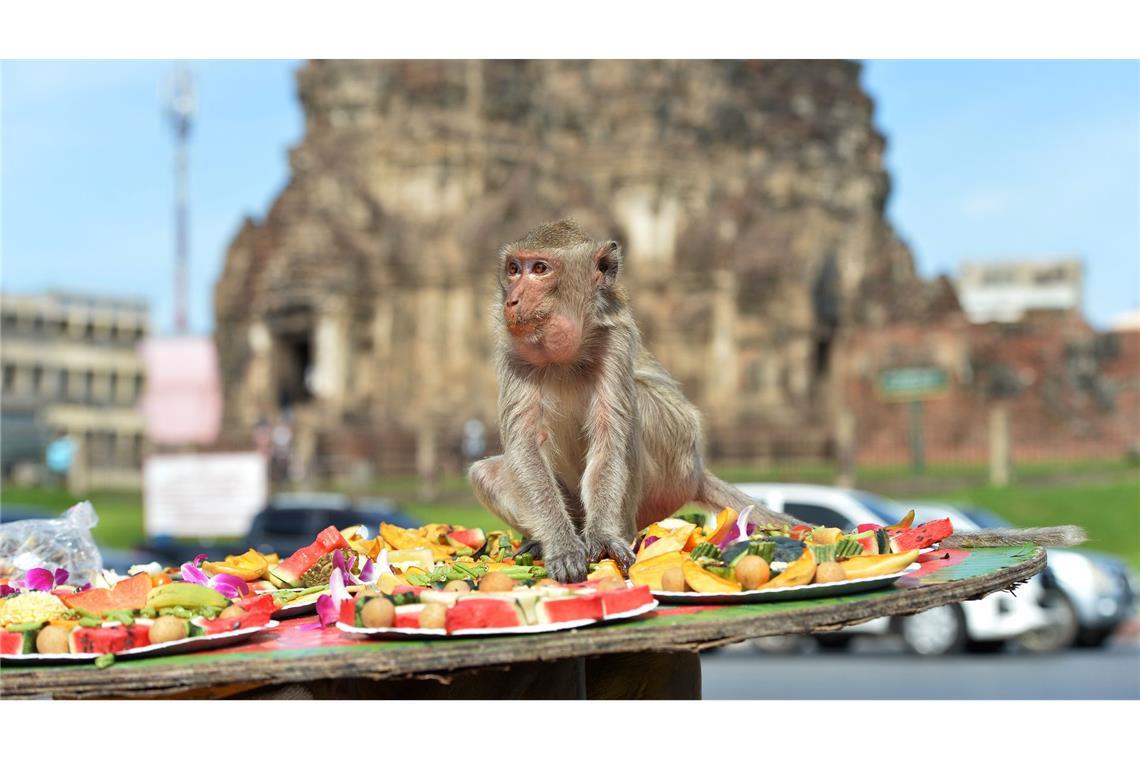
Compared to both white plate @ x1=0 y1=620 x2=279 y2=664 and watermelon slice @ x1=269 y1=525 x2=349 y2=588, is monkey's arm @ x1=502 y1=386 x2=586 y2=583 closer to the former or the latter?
watermelon slice @ x1=269 y1=525 x2=349 y2=588

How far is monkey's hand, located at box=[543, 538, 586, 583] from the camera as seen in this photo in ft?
11.8

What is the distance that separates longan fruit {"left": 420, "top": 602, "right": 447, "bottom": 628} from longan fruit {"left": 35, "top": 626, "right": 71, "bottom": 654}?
74 centimetres

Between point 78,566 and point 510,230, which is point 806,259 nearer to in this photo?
point 510,230

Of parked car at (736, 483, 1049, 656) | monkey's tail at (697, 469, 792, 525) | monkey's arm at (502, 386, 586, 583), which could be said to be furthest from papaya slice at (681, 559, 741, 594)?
parked car at (736, 483, 1049, 656)

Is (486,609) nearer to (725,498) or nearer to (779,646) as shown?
(725,498)

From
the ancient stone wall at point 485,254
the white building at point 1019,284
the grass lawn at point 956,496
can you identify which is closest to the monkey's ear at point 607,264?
the grass lawn at point 956,496

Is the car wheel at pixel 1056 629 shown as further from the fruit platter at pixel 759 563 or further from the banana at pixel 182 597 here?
the banana at pixel 182 597

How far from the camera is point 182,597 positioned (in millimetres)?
3150

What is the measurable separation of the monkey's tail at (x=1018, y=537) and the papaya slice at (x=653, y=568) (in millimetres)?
1000

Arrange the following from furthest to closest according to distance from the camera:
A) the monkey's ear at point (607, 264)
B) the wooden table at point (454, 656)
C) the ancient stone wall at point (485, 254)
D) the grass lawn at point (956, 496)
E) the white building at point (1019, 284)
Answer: the white building at point (1019, 284), the ancient stone wall at point (485, 254), the grass lawn at point (956, 496), the monkey's ear at point (607, 264), the wooden table at point (454, 656)

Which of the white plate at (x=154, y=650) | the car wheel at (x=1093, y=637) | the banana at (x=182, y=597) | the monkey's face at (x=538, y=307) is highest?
the monkey's face at (x=538, y=307)

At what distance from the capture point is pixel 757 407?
103 ft

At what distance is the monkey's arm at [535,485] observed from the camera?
380 centimetres

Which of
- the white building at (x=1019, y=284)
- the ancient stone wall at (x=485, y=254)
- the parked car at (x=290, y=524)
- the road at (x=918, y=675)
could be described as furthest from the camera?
the white building at (x=1019, y=284)
